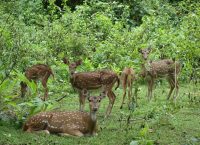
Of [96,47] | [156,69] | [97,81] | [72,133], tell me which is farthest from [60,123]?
[96,47]

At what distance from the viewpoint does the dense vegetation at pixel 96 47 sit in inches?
399

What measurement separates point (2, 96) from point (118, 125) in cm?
236

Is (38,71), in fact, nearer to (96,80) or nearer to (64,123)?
(96,80)

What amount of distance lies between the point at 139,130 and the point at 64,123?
1439 millimetres

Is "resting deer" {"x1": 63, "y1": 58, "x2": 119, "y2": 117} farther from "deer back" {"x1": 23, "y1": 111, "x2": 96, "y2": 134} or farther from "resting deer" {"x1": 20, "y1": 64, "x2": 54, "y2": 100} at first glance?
"deer back" {"x1": 23, "y1": 111, "x2": 96, "y2": 134}

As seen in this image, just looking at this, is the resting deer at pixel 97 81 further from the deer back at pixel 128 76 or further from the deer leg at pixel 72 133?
the deer leg at pixel 72 133

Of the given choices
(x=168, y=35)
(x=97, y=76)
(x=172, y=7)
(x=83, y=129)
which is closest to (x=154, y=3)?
(x=172, y=7)

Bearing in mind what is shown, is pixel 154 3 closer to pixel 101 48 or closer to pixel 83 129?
pixel 101 48

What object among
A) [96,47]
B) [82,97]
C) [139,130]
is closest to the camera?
[139,130]

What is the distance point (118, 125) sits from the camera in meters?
10.6

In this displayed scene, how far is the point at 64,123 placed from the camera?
9.53m

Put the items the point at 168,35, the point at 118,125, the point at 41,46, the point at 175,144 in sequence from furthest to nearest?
the point at 168,35
the point at 41,46
the point at 118,125
the point at 175,144

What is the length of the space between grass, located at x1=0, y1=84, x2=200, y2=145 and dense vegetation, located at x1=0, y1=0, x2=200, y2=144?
3cm

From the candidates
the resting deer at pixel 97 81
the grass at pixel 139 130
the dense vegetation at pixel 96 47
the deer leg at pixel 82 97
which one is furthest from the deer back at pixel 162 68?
the deer leg at pixel 82 97
